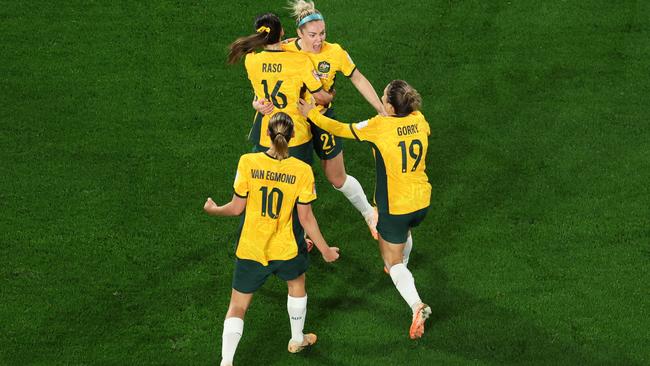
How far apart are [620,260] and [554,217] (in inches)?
38.9

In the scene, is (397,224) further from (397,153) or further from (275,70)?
(275,70)

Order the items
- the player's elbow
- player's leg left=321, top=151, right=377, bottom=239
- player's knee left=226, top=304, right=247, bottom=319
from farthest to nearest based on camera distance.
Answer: player's leg left=321, top=151, right=377, bottom=239, player's knee left=226, top=304, right=247, bottom=319, the player's elbow

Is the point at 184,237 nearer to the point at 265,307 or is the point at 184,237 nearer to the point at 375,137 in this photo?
the point at 265,307

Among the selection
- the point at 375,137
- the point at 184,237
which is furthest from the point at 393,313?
the point at 184,237

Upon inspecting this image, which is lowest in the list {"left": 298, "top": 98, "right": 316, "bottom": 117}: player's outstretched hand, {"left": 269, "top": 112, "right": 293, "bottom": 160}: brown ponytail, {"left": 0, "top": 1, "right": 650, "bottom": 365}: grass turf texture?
{"left": 0, "top": 1, "right": 650, "bottom": 365}: grass turf texture

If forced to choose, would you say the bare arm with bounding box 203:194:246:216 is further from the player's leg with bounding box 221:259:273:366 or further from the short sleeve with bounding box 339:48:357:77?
the short sleeve with bounding box 339:48:357:77

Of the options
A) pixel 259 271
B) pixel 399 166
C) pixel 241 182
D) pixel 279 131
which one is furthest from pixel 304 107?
pixel 259 271

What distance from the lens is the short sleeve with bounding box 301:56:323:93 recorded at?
31.4ft

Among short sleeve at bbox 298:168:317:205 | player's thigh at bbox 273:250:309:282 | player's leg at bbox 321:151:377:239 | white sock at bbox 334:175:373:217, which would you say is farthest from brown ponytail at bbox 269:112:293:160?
white sock at bbox 334:175:373:217

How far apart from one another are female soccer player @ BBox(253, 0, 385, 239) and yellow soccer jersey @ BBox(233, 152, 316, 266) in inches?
53.8

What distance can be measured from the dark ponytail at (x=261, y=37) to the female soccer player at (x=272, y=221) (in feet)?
4.92

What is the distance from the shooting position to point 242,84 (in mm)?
13438

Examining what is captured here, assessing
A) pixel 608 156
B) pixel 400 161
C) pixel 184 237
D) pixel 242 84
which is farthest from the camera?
pixel 242 84

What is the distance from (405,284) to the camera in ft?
30.8
